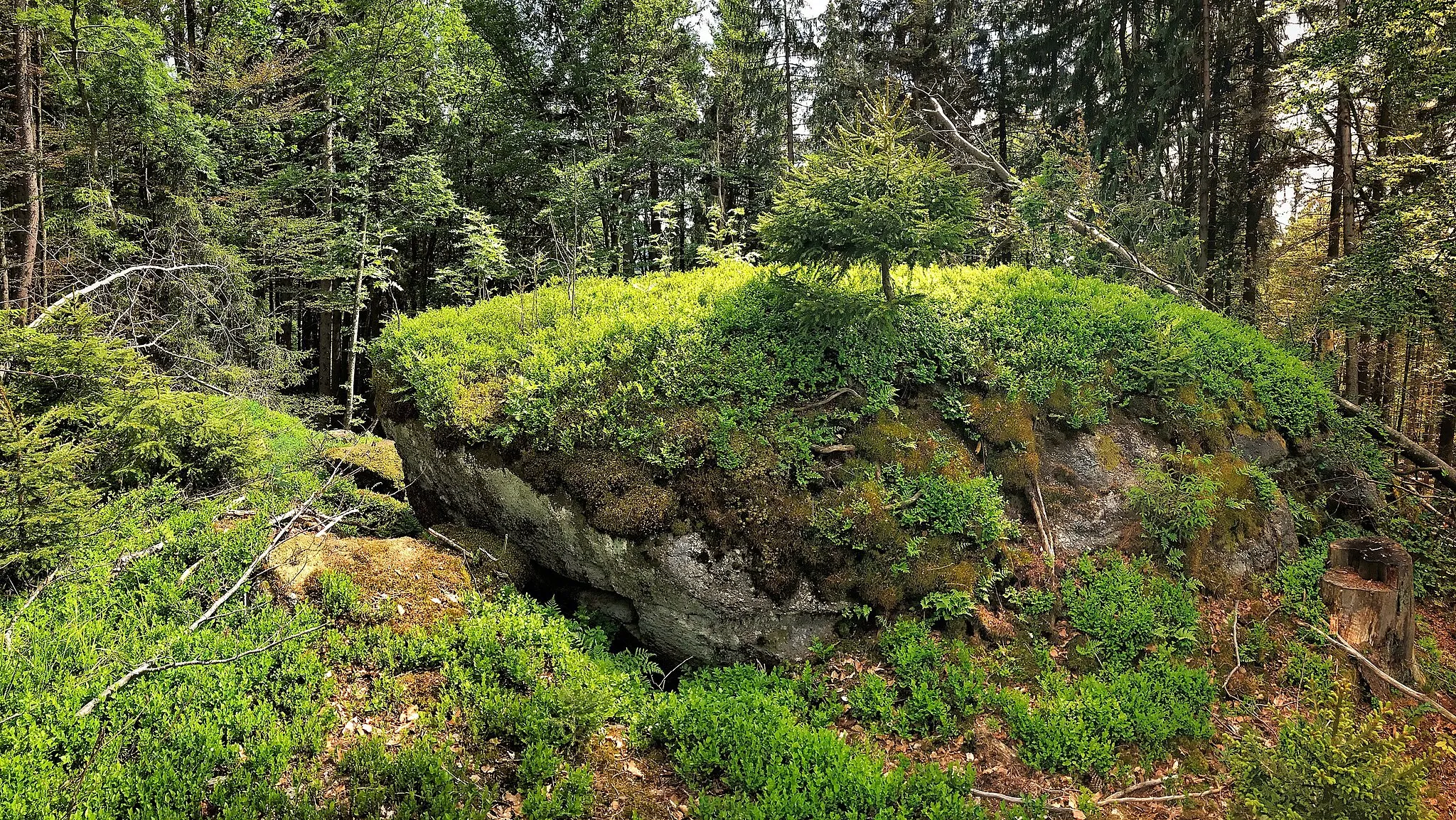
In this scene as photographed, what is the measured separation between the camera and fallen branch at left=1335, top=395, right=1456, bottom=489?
7793 mm

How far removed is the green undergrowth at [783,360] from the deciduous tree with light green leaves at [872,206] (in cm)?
46

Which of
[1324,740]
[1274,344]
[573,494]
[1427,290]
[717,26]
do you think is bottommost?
[1324,740]

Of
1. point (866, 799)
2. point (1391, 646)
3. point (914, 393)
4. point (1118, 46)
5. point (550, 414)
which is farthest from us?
point (1118, 46)

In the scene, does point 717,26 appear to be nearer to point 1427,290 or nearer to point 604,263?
point 604,263

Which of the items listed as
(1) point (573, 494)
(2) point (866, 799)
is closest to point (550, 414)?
(1) point (573, 494)

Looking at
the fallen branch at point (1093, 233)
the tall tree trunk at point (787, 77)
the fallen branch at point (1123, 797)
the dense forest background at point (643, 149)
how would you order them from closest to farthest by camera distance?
1. the fallen branch at point (1123, 797)
2. the dense forest background at point (643, 149)
3. the fallen branch at point (1093, 233)
4. the tall tree trunk at point (787, 77)

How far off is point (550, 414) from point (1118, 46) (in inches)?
668

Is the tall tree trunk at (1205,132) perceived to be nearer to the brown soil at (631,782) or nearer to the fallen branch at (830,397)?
the fallen branch at (830,397)

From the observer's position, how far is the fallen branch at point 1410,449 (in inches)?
307

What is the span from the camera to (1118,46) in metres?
14.7

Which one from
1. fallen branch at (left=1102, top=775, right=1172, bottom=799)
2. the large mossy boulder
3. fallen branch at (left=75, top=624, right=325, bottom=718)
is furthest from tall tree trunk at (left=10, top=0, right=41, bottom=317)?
fallen branch at (left=1102, top=775, right=1172, bottom=799)

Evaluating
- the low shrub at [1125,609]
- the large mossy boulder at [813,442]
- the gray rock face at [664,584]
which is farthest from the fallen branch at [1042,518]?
the gray rock face at [664,584]

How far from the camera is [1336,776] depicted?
261 cm

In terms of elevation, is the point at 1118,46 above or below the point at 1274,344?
above
